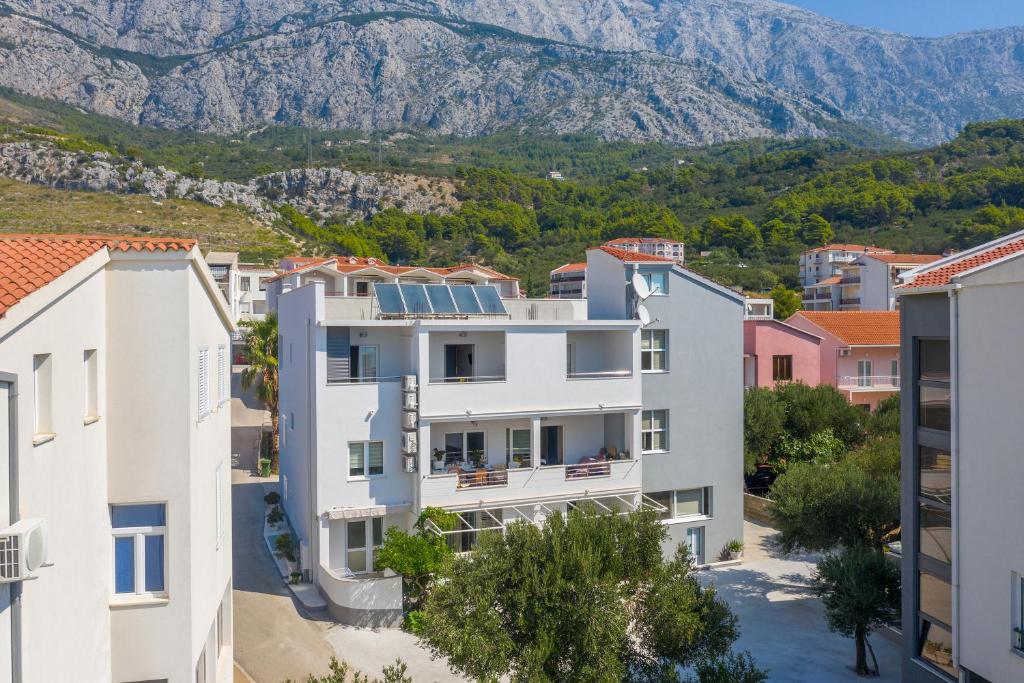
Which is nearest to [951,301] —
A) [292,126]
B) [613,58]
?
[292,126]

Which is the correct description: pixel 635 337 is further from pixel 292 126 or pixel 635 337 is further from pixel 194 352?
pixel 292 126

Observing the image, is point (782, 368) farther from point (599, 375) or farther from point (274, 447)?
point (274, 447)

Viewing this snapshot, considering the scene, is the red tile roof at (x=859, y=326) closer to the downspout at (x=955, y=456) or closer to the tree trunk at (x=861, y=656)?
the tree trunk at (x=861, y=656)

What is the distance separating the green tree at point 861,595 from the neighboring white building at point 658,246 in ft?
204

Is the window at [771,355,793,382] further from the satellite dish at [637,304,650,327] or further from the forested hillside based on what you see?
the forested hillside

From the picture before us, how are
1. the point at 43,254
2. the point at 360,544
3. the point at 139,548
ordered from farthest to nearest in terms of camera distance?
the point at 360,544, the point at 139,548, the point at 43,254

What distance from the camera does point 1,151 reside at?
277 feet

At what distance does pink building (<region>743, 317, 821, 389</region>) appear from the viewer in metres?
36.4

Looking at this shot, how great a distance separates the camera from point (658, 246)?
279 feet

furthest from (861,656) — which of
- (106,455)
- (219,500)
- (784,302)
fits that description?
(784,302)

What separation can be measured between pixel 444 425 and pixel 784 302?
189 ft

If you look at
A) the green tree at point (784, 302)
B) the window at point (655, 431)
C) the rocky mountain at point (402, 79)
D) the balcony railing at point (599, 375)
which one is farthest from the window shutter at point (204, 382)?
the rocky mountain at point (402, 79)

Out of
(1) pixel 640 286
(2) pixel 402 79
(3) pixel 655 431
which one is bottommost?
(3) pixel 655 431

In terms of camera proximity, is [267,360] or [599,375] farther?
[267,360]
